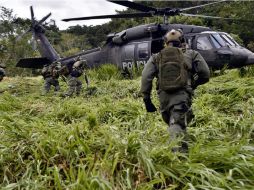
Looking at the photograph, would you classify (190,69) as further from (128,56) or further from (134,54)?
(128,56)

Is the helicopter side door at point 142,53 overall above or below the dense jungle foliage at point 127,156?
below

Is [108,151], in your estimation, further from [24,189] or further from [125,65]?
[125,65]

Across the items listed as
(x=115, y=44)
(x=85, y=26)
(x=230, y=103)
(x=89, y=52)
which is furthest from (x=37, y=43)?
(x=85, y=26)

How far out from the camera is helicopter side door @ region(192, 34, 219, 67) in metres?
10.3

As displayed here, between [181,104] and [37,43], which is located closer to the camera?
[181,104]

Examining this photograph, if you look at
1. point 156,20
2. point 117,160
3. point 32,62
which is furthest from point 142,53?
point 156,20

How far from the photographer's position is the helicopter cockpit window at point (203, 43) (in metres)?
10.5

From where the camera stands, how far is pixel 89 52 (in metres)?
13.0

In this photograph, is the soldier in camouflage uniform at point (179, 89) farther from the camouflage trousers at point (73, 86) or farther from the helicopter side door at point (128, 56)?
the helicopter side door at point (128, 56)

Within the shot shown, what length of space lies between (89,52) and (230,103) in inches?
304

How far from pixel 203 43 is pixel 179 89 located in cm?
716

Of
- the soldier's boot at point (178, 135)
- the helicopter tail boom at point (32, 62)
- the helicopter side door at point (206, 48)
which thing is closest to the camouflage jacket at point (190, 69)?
the soldier's boot at point (178, 135)

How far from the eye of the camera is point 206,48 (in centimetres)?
1048

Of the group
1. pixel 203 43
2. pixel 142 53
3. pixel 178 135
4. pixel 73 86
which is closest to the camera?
pixel 178 135
